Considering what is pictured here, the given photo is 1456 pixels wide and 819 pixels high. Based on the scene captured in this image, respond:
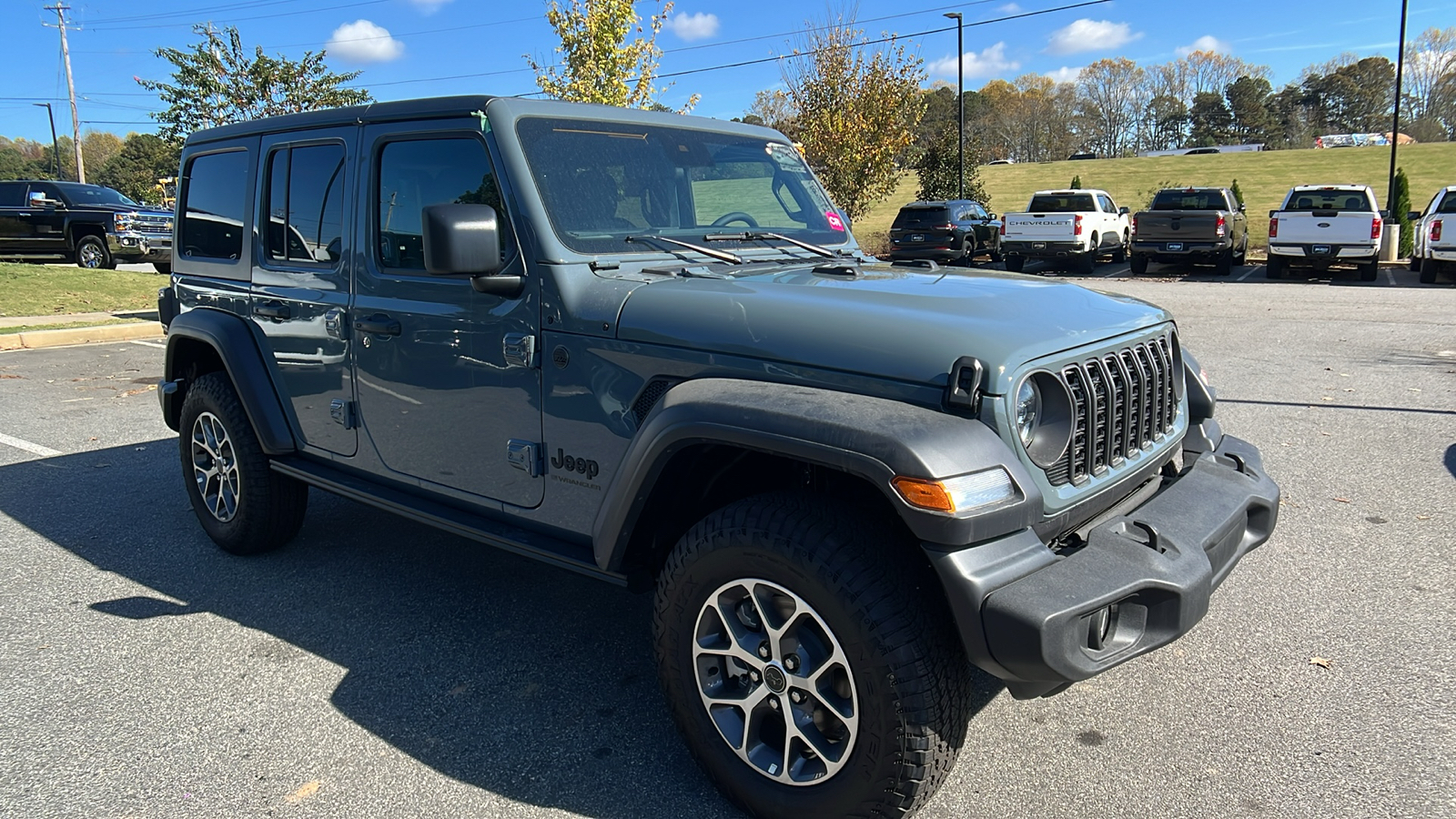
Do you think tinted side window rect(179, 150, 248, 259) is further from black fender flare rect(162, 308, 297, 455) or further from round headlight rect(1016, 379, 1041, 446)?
round headlight rect(1016, 379, 1041, 446)

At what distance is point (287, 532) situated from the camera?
15.2 feet

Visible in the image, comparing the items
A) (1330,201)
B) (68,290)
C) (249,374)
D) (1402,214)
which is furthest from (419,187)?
(1402,214)

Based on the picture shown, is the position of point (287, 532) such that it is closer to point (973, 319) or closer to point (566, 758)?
point (566, 758)

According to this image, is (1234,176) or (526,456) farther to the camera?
(1234,176)

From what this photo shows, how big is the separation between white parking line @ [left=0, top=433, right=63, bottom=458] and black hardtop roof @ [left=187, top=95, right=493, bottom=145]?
327 centimetres

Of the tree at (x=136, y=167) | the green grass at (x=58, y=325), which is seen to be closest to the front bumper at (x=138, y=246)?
the green grass at (x=58, y=325)

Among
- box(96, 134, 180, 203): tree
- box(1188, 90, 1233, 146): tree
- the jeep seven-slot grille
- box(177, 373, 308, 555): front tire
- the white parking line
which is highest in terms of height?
box(1188, 90, 1233, 146): tree

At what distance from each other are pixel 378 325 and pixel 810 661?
2.06 meters

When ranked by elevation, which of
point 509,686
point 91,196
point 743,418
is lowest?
point 509,686

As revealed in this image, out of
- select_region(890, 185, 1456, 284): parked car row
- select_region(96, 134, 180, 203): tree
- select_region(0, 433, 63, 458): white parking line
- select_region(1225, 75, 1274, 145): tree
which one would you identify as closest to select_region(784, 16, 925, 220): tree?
select_region(890, 185, 1456, 284): parked car row

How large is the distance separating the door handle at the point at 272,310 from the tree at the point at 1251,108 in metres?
109

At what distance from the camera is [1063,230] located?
2061 cm

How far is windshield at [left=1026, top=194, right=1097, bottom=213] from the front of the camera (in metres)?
22.6

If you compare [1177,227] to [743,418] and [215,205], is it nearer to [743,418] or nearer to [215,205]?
[215,205]
